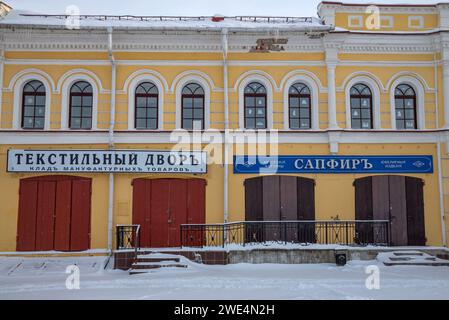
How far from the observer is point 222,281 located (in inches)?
431

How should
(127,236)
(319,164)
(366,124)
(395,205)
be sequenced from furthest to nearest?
(366,124)
(395,205)
(319,164)
(127,236)

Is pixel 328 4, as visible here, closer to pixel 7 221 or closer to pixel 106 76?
pixel 106 76

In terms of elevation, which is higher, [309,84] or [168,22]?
[168,22]

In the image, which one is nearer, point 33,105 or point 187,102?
point 33,105

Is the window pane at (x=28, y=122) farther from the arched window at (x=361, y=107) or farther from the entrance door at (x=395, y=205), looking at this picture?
the entrance door at (x=395, y=205)

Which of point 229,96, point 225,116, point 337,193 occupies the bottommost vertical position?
point 337,193

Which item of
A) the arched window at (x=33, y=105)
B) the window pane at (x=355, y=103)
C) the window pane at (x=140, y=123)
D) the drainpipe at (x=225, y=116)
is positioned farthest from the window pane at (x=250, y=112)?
the arched window at (x=33, y=105)

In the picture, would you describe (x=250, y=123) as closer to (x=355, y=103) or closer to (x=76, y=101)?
(x=355, y=103)

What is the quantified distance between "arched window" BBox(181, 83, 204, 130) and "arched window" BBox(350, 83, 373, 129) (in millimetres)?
4920

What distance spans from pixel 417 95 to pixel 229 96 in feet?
20.2

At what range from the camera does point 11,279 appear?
1187 centimetres

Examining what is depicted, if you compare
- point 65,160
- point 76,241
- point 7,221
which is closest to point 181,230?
point 76,241

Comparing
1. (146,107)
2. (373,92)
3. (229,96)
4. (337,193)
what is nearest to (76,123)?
(146,107)

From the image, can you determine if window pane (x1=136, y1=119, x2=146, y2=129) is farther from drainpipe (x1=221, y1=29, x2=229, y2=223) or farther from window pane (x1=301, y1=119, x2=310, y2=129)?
window pane (x1=301, y1=119, x2=310, y2=129)
